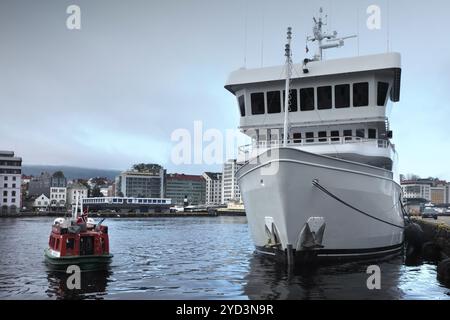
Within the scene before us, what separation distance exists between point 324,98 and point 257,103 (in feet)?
13.0

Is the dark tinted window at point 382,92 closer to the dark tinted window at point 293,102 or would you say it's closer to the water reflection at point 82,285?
the dark tinted window at point 293,102

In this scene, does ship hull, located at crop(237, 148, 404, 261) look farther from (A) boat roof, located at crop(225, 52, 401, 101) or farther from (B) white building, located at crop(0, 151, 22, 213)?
(B) white building, located at crop(0, 151, 22, 213)

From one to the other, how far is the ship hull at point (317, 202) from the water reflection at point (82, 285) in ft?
26.6

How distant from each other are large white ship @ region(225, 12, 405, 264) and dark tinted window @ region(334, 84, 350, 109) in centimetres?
5

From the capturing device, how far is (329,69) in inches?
1021

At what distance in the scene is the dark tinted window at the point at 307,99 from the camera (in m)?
26.7

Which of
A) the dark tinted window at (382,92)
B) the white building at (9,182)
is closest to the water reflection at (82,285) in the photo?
the dark tinted window at (382,92)

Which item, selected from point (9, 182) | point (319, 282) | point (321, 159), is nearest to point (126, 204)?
point (9, 182)

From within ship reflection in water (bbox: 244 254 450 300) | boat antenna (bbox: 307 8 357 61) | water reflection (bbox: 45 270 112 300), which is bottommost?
water reflection (bbox: 45 270 112 300)

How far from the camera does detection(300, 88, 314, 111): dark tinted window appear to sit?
26.7 meters

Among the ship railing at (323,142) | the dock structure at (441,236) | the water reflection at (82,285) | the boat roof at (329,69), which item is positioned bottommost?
the water reflection at (82,285)

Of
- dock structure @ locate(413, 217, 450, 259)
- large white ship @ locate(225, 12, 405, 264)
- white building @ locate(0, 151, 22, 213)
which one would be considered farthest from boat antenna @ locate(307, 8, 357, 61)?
white building @ locate(0, 151, 22, 213)

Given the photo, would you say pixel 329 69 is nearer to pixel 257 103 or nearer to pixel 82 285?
pixel 257 103
